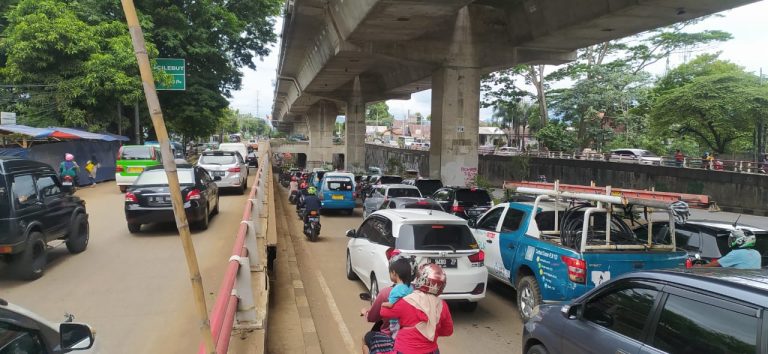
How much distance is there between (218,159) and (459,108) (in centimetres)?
1001

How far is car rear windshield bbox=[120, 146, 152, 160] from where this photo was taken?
68.2 ft

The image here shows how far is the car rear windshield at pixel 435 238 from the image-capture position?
24.8ft

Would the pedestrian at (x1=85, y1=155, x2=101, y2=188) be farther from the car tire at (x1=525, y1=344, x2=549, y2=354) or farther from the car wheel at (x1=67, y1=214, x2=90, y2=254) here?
the car tire at (x1=525, y1=344, x2=549, y2=354)

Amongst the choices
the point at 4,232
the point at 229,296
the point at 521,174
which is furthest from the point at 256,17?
the point at 229,296

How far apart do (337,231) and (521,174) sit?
20999 mm

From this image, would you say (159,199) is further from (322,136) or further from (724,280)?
(322,136)

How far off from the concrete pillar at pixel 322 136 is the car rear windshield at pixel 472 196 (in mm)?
42496

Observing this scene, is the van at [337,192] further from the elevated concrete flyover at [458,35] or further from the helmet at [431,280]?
the helmet at [431,280]

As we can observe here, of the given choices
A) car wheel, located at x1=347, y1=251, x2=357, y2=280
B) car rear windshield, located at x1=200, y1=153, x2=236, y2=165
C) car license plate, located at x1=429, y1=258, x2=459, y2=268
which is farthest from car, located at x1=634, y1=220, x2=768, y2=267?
car rear windshield, located at x1=200, y1=153, x2=236, y2=165

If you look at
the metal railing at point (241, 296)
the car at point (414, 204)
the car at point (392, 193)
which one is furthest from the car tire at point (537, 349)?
the car at point (392, 193)

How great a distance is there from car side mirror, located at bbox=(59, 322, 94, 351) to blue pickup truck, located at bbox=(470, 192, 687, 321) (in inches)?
159

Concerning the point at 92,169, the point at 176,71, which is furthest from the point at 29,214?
the point at 176,71

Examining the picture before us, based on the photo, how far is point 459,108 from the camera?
2161 centimetres

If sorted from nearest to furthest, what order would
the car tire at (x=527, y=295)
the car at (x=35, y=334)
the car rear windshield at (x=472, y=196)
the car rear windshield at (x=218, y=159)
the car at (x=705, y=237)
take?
the car at (x=35, y=334) → the car tire at (x=527, y=295) → the car at (x=705, y=237) → the car rear windshield at (x=472, y=196) → the car rear windshield at (x=218, y=159)
